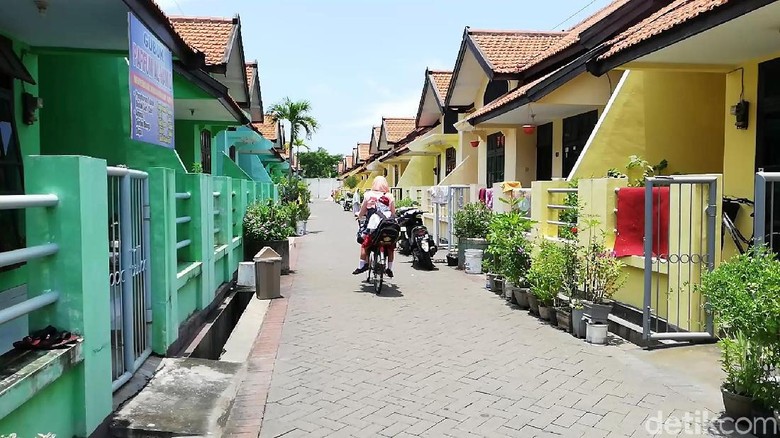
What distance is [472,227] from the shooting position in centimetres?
1262

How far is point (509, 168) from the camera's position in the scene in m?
16.4

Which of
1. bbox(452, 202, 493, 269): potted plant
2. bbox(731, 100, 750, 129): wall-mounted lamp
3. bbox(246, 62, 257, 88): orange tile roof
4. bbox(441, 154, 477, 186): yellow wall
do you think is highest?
bbox(246, 62, 257, 88): orange tile roof

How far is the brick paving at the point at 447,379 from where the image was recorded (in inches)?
176

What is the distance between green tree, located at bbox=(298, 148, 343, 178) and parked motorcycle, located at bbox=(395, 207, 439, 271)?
84.5 metres

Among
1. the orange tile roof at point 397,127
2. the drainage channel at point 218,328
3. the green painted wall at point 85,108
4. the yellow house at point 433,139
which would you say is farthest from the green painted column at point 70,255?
the orange tile roof at point 397,127

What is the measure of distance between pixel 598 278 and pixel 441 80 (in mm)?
18526

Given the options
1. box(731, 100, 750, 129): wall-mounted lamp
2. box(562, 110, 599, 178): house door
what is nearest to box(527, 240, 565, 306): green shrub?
box(731, 100, 750, 129): wall-mounted lamp

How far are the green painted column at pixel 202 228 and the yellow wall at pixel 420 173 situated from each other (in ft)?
73.9

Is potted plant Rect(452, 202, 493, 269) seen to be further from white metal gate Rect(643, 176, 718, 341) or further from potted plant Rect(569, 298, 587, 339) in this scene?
white metal gate Rect(643, 176, 718, 341)

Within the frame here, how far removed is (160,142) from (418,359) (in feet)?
13.1

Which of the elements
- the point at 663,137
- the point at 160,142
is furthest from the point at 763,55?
the point at 160,142

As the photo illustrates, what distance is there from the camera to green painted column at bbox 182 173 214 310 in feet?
23.9

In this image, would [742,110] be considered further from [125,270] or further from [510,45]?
[510,45]

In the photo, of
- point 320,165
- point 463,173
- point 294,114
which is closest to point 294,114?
point 294,114
